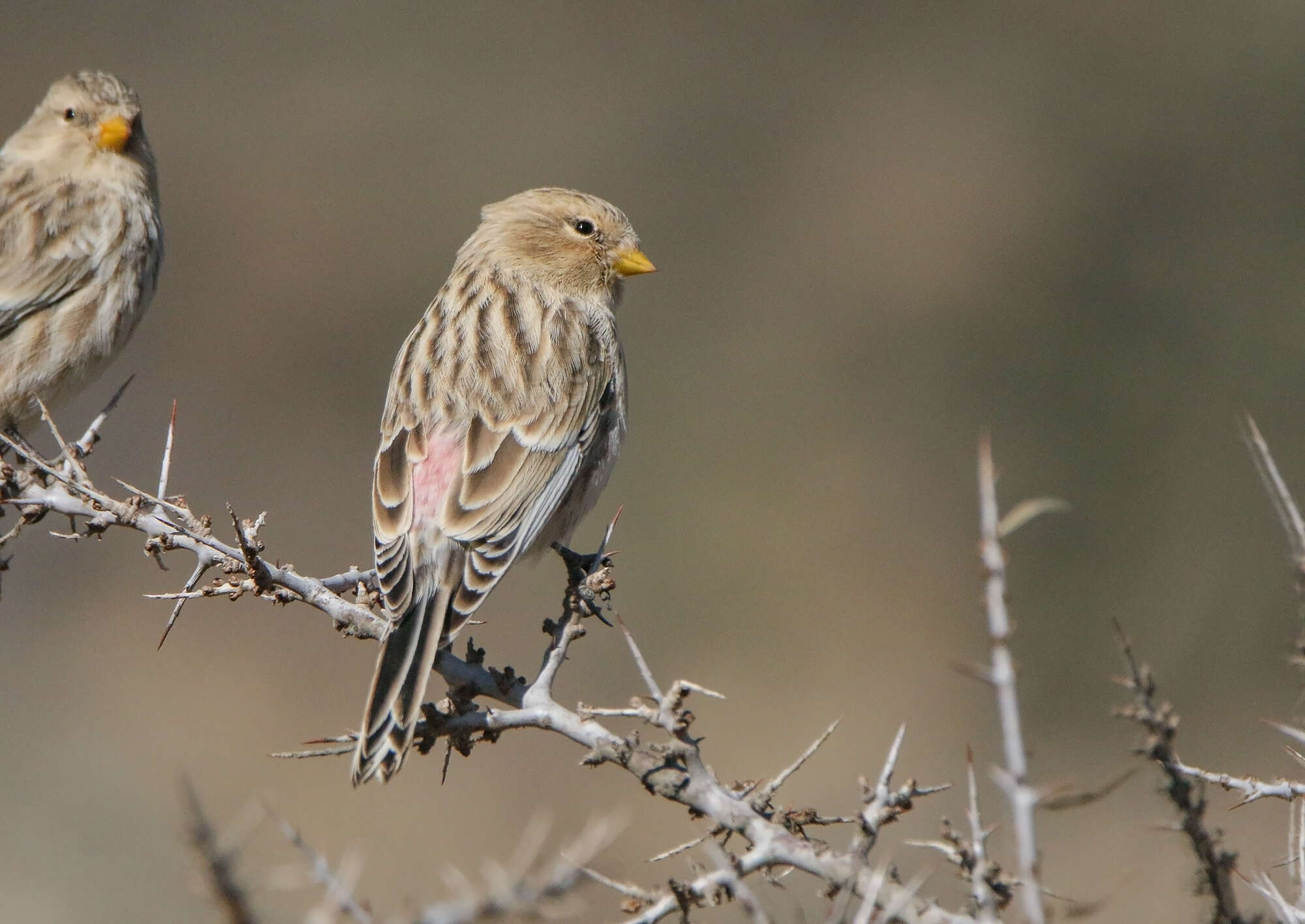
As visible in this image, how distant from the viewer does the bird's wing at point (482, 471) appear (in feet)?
14.7

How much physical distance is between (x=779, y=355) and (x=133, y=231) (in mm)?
7693

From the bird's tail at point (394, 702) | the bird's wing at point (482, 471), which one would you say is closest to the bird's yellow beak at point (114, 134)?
the bird's wing at point (482, 471)

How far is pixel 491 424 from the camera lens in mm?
5062

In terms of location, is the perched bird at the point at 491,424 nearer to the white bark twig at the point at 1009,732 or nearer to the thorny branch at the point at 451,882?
the thorny branch at the point at 451,882

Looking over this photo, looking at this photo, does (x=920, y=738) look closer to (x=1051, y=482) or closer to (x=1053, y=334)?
(x=1051, y=482)

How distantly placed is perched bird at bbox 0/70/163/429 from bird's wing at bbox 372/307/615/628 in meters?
1.80

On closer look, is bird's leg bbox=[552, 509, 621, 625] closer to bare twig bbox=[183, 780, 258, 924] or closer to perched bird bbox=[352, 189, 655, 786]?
perched bird bbox=[352, 189, 655, 786]

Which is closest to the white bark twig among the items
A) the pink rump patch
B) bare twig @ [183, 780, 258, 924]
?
bare twig @ [183, 780, 258, 924]

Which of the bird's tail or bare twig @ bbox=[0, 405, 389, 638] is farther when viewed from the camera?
bare twig @ bbox=[0, 405, 389, 638]

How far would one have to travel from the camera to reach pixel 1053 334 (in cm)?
1301

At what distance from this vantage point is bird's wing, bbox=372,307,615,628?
14.7 feet

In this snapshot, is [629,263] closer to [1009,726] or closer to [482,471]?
[482,471]

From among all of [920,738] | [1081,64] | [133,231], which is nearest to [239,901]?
[133,231]

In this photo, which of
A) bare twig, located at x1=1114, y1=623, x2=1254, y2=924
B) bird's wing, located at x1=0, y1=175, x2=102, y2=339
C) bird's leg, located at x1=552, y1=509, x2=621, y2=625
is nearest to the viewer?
bare twig, located at x1=1114, y1=623, x2=1254, y2=924
